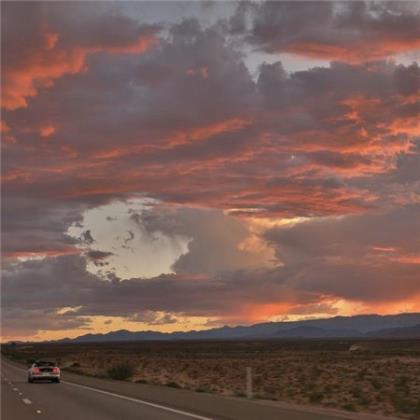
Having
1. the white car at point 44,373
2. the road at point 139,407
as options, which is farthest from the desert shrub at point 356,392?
the white car at point 44,373

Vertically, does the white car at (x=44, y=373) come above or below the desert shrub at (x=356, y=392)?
above

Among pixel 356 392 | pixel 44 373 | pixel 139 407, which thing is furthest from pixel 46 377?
pixel 139 407

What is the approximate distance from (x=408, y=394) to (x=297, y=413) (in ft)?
60.8

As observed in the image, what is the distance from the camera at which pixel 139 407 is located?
22.0 m

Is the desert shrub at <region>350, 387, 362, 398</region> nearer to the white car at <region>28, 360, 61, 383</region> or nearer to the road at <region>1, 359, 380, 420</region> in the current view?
the road at <region>1, 359, 380, 420</region>

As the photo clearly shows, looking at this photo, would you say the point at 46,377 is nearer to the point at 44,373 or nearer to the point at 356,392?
the point at 44,373

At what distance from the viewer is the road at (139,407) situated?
59.9ft

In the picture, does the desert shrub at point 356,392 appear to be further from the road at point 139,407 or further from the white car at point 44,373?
the white car at point 44,373

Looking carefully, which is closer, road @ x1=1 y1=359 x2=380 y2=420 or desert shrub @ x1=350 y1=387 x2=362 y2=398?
road @ x1=1 y1=359 x2=380 y2=420

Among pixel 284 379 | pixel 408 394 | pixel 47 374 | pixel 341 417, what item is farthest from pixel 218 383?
pixel 341 417

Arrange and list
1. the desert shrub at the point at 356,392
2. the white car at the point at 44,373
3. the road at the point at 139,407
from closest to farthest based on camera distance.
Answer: the road at the point at 139,407
the desert shrub at the point at 356,392
the white car at the point at 44,373

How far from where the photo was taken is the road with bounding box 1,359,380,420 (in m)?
18.2

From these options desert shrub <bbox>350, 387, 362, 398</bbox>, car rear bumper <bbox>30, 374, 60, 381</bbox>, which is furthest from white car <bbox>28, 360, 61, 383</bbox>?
desert shrub <bbox>350, 387, 362, 398</bbox>

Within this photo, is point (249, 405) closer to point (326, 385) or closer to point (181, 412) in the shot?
point (181, 412)
